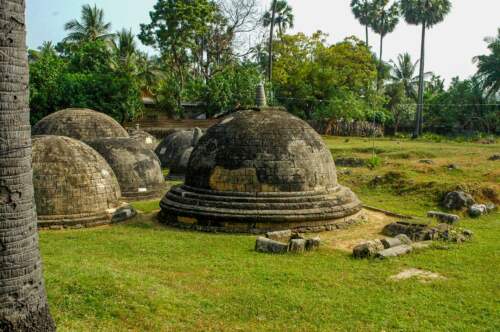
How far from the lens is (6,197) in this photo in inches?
211

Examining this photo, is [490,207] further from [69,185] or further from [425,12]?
[425,12]

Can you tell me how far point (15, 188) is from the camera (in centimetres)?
543

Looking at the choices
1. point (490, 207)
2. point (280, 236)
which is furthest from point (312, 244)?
point (490, 207)

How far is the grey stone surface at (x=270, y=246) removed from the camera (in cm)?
1255

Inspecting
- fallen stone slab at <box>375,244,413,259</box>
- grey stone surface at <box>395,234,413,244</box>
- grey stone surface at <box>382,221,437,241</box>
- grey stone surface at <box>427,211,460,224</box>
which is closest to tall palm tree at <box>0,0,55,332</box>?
fallen stone slab at <box>375,244,413,259</box>

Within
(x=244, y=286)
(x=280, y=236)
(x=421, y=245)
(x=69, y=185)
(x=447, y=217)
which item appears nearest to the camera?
(x=244, y=286)

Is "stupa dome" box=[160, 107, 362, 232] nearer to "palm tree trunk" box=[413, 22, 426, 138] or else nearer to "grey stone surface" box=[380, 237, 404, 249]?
"grey stone surface" box=[380, 237, 404, 249]

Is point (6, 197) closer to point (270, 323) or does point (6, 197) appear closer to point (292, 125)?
point (270, 323)

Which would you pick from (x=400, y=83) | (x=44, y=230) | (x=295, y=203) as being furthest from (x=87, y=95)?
(x=400, y=83)

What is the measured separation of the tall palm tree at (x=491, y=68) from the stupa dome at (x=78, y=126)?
36975 mm

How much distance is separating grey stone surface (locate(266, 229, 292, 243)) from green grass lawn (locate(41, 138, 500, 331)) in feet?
2.00

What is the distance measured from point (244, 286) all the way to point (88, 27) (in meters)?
48.7

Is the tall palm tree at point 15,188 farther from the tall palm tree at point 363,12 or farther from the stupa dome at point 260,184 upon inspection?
the tall palm tree at point 363,12

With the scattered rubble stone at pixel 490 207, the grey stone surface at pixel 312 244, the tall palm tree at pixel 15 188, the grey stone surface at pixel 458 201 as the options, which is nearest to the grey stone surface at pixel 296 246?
the grey stone surface at pixel 312 244
